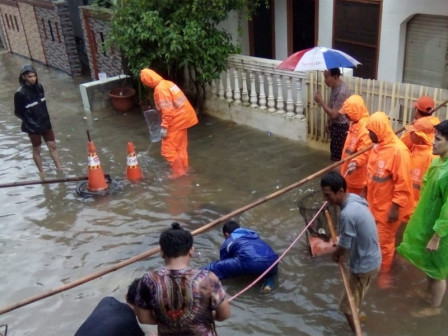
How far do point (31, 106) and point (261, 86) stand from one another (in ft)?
12.7

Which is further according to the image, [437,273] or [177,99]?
[177,99]

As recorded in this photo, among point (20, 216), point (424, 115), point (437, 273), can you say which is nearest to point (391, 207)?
point (437, 273)

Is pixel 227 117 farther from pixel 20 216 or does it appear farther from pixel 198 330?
pixel 198 330

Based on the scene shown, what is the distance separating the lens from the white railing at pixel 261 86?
8.20m

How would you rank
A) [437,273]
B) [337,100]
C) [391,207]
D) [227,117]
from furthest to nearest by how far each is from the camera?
[227,117]
[337,100]
[391,207]
[437,273]

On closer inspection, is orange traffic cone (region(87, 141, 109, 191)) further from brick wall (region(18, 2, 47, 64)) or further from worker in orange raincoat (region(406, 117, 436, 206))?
brick wall (region(18, 2, 47, 64))

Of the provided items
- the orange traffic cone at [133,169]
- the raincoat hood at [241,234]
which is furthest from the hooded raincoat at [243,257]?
the orange traffic cone at [133,169]

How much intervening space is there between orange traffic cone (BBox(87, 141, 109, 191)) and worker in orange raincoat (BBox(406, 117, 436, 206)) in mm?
4321

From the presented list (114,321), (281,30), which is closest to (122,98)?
(281,30)

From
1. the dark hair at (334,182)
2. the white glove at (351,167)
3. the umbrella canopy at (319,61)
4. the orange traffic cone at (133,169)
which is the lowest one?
the orange traffic cone at (133,169)

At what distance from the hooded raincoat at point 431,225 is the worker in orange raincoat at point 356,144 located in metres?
1.01

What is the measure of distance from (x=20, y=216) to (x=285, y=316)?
161 inches

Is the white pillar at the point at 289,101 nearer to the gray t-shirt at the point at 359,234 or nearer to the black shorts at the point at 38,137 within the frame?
the black shorts at the point at 38,137

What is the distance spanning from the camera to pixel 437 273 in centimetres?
416
